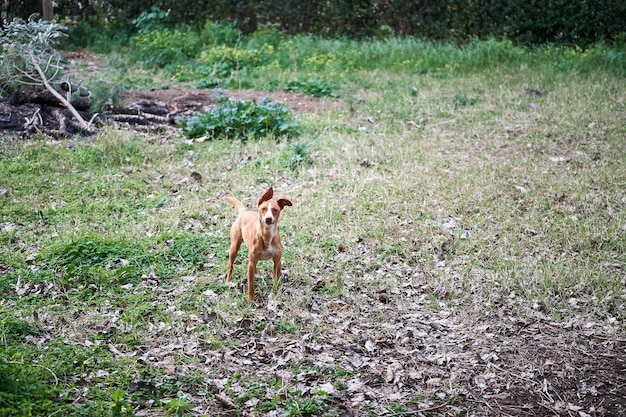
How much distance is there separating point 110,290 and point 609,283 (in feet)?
12.7

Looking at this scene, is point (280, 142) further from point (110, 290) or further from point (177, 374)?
point (177, 374)

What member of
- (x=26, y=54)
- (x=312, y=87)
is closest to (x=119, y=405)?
(x=26, y=54)

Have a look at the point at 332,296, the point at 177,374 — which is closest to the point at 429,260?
→ the point at 332,296

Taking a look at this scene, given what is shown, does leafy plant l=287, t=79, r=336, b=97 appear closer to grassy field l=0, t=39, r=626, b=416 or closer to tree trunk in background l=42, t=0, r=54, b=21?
grassy field l=0, t=39, r=626, b=416

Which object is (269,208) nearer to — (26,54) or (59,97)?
(59,97)

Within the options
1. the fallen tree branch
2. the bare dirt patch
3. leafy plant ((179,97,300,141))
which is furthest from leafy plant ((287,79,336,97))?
the fallen tree branch

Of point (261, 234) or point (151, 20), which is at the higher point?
point (151, 20)

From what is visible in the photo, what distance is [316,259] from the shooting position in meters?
5.73

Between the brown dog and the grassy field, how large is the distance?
278 millimetres

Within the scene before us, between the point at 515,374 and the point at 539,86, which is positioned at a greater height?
the point at 539,86

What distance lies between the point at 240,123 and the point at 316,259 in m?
3.60

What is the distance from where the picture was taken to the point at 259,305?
495 centimetres

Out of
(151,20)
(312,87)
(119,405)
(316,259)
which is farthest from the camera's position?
(151,20)

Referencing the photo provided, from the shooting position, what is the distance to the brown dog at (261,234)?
4605mm
